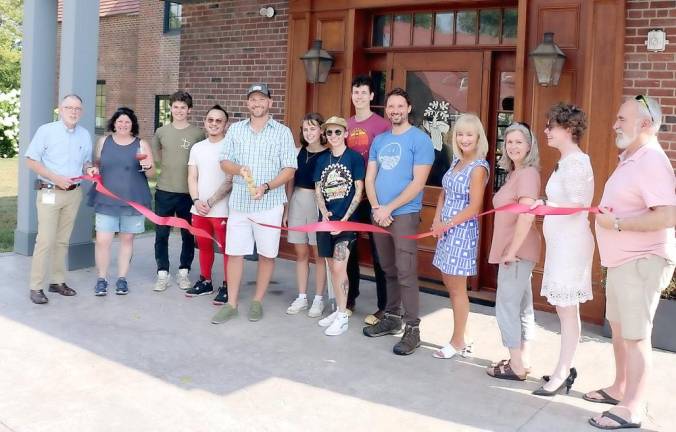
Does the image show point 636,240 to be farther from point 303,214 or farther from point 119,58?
point 119,58

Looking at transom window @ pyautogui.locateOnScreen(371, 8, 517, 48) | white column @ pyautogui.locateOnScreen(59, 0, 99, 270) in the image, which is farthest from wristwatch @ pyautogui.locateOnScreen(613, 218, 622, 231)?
white column @ pyautogui.locateOnScreen(59, 0, 99, 270)

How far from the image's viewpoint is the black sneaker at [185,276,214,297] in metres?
6.44

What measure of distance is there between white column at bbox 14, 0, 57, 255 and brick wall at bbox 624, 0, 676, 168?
19.3 ft

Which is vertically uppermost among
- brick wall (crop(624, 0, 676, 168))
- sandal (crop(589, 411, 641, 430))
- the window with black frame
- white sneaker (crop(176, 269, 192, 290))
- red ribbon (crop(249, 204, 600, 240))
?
the window with black frame

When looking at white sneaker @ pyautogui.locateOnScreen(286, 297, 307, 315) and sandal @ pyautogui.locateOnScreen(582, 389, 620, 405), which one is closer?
sandal @ pyautogui.locateOnScreen(582, 389, 620, 405)

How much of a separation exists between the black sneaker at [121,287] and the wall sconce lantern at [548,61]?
4059mm

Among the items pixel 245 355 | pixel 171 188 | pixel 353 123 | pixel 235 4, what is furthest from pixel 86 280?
pixel 235 4

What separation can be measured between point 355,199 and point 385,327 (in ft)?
3.37

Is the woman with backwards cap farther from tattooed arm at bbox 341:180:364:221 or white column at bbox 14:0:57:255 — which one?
white column at bbox 14:0:57:255

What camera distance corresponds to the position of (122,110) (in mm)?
6270

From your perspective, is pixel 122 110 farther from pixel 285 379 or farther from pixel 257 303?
pixel 285 379

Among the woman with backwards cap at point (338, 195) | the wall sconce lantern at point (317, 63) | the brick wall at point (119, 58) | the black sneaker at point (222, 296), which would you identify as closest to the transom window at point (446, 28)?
the wall sconce lantern at point (317, 63)

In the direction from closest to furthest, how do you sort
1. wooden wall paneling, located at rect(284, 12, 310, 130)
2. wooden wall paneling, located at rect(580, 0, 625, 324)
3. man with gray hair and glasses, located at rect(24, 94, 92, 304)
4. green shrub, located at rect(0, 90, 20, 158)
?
wooden wall paneling, located at rect(580, 0, 625, 324) → man with gray hair and glasses, located at rect(24, 94, 92, 304) → wooden wall paneling, located at rect(284, 12, 310, 130) → green shrub, located at rect(0, 90, 20, 158)

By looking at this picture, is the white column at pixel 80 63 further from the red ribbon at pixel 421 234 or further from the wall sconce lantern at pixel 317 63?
the red ribbon at pixel 421 234
